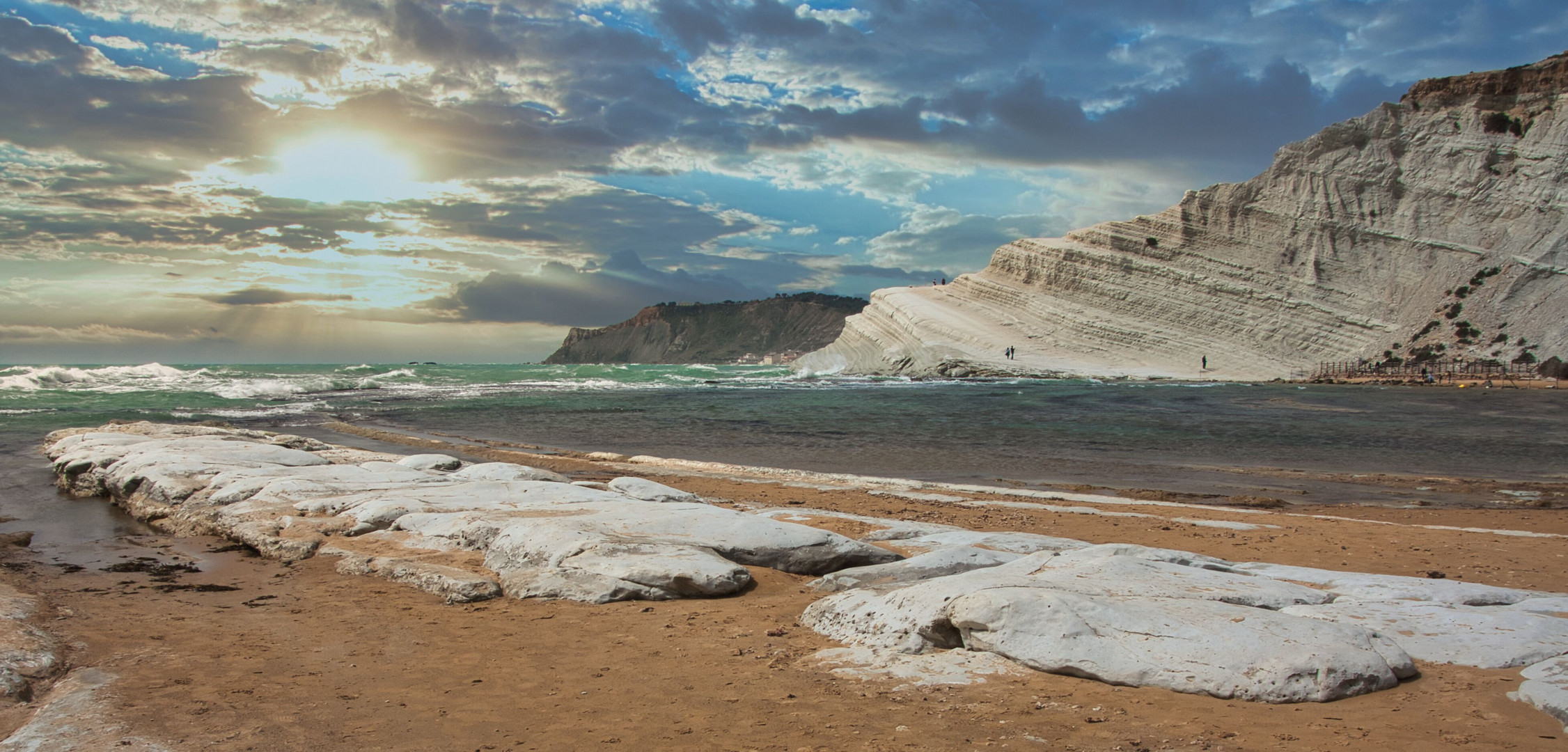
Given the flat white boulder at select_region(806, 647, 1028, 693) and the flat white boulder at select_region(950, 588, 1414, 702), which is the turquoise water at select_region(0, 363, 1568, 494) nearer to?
the flat white boulder at select_region(950, 588, 1414, 702)

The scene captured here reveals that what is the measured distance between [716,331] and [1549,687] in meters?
167

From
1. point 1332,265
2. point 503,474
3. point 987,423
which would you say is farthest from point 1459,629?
point 1332,265

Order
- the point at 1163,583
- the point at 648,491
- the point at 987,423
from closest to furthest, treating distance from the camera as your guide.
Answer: the point at 1163,583 < the point at 648,491 < the point at 987,423

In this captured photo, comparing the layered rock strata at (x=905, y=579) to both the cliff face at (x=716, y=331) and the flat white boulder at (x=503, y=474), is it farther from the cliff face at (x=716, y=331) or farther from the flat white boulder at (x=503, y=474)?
the cliff face at (x=716, y=331)

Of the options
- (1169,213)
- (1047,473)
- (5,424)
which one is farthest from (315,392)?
(1169,213)

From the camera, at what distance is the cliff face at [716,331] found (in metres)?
161

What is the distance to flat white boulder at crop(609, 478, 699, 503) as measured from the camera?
879 cm

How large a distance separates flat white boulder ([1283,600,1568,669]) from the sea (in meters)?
7.42

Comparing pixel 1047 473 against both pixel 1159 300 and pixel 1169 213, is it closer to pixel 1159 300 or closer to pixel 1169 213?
pixel 1159 300

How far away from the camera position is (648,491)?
9016 mm

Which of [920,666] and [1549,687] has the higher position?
[1549,687]

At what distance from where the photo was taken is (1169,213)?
184 ft

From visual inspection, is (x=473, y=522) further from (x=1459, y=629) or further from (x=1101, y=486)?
(x=1101, y=486)

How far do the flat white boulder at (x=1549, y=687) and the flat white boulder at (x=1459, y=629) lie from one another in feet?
0.60
